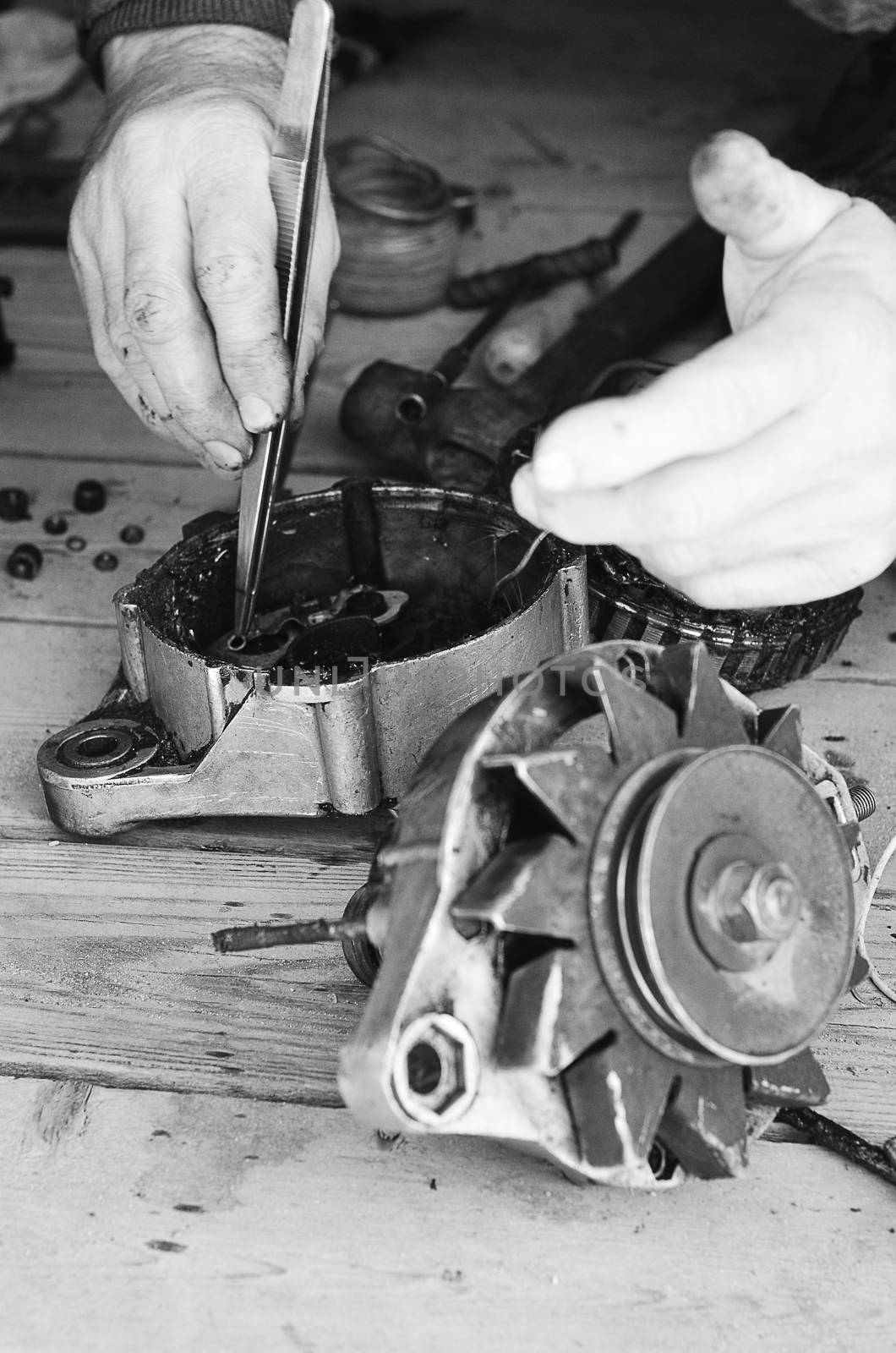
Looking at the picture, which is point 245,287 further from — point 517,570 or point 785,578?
point 785,578

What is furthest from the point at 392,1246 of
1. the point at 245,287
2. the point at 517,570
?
the point at 245,287

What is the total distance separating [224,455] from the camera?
1.19 metres

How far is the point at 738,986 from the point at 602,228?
185 cm

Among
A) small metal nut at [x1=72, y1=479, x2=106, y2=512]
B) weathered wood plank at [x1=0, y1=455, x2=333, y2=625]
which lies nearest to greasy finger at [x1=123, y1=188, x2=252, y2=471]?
weathered wood plank at [x1=0, y1=455, x2=333, y2=625]

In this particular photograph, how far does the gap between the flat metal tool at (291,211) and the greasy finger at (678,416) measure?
1.49 ft

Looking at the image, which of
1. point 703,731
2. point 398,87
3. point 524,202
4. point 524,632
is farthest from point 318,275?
point 398,87

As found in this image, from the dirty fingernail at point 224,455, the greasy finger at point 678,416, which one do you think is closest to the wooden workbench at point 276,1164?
the dirty fingernail at point 224,455

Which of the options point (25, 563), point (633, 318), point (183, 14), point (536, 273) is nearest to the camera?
point (183, 14)

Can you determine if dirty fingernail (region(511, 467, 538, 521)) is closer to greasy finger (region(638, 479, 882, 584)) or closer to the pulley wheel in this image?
greasy finger (region(638, 479, 882, 584))

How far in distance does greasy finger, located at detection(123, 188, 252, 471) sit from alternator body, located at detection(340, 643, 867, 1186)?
46 cm

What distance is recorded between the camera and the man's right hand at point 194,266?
1123 mm

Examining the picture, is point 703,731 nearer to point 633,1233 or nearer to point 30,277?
point 633,1233

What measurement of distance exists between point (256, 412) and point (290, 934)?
1.52 ft

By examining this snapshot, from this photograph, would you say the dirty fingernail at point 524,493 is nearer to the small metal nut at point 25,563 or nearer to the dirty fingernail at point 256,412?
the dirty fingernail at point 256,412
